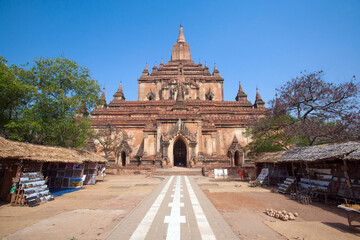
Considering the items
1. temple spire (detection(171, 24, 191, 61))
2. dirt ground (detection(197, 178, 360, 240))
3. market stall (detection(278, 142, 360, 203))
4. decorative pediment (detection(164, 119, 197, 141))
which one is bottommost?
dirt ground (detection(197, 178, 360, 240))

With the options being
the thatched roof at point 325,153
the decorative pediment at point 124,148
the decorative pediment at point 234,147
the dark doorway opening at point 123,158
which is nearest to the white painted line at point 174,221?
the thatched roof at point 325,153

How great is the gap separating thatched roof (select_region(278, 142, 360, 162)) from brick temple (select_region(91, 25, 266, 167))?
932 cm

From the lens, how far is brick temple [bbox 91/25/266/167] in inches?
984

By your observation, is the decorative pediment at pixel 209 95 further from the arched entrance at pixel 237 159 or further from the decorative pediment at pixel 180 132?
the decorative pediment at pixel 180 132

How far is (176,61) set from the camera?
52719 millimetres

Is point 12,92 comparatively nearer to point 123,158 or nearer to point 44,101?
point 44,101

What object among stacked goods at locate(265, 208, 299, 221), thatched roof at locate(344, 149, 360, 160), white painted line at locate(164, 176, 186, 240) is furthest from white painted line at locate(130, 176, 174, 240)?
thatched roof at locate(344, 149, 360, 160)

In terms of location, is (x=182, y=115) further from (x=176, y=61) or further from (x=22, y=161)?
(x=176, y=61)

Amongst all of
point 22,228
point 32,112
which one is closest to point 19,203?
point 22,228

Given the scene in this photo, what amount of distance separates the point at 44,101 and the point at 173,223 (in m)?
12.9

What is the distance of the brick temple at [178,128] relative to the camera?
82.0 feet

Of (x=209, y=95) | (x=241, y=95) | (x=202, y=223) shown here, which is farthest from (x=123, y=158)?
(x=241, y=95)

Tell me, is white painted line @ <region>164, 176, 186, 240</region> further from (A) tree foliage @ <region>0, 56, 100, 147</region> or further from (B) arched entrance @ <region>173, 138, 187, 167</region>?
(B) arched entrance @ <region>173, 138, 187, 167</region>

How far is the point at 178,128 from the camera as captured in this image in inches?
1001
